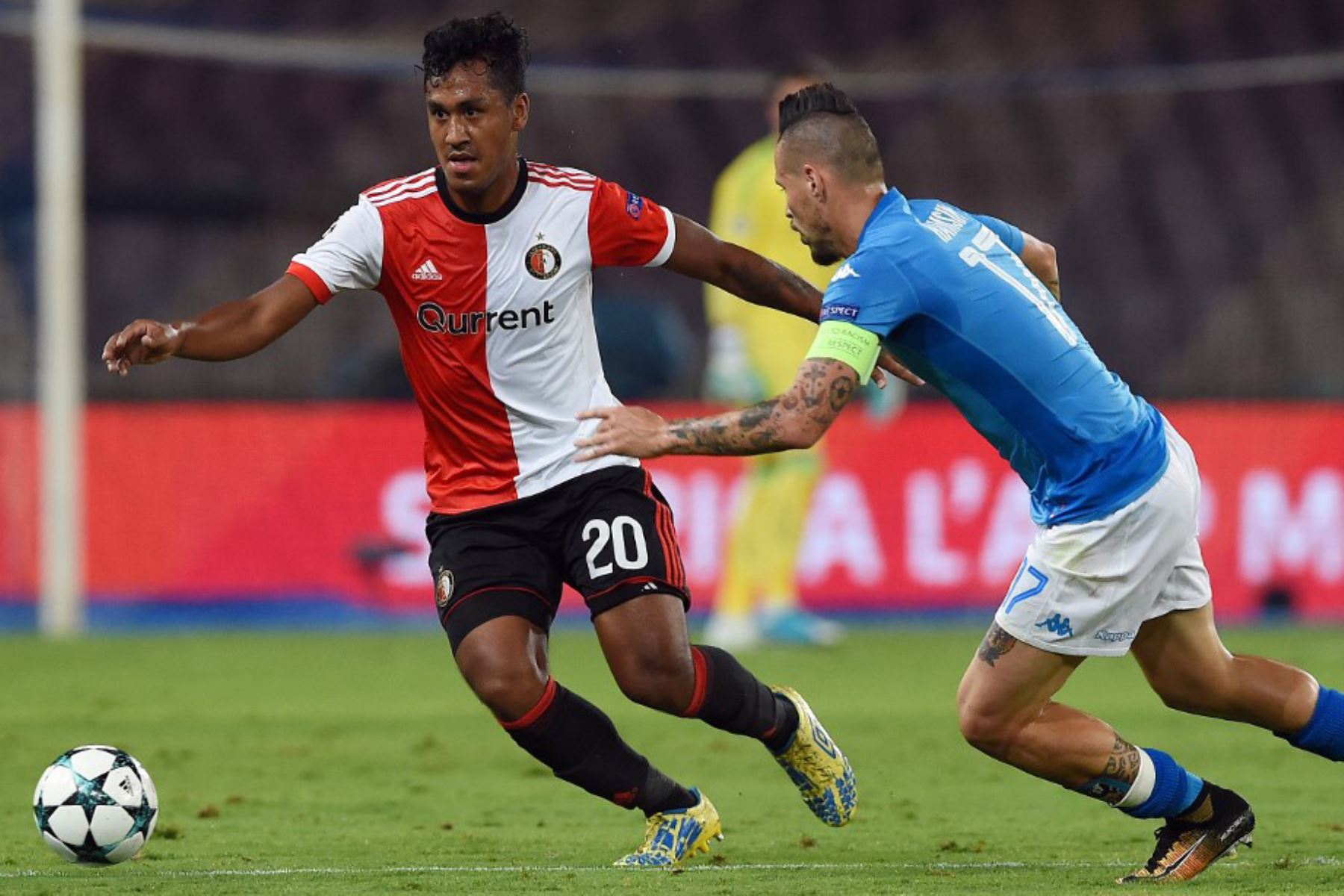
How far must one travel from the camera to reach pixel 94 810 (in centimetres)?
527

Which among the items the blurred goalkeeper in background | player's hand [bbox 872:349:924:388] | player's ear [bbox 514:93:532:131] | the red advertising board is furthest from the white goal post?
player's hand [bbox 872:349:924:388]

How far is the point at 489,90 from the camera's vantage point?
5543 mm

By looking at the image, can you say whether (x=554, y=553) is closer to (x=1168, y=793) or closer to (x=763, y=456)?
(x=1168, y=793)

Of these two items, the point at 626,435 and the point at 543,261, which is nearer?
the point at 626,435

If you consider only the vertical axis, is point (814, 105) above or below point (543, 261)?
above

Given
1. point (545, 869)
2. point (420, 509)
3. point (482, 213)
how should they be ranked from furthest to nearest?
point (420, 509) → point (482, 213) → point (545, 869)

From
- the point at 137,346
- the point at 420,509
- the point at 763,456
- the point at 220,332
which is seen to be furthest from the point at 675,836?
the point at 420,509

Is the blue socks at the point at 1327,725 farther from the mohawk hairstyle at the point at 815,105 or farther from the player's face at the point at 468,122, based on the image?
the player's face at the point at 468,122

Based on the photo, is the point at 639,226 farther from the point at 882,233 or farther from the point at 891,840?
the point at 891,840

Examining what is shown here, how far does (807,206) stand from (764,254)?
533 cm

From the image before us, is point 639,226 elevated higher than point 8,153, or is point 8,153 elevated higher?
point 8,153

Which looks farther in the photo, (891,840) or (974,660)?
(891,840)

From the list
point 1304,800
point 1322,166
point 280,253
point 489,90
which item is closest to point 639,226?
point 489,90

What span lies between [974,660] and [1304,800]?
6.00 ft
